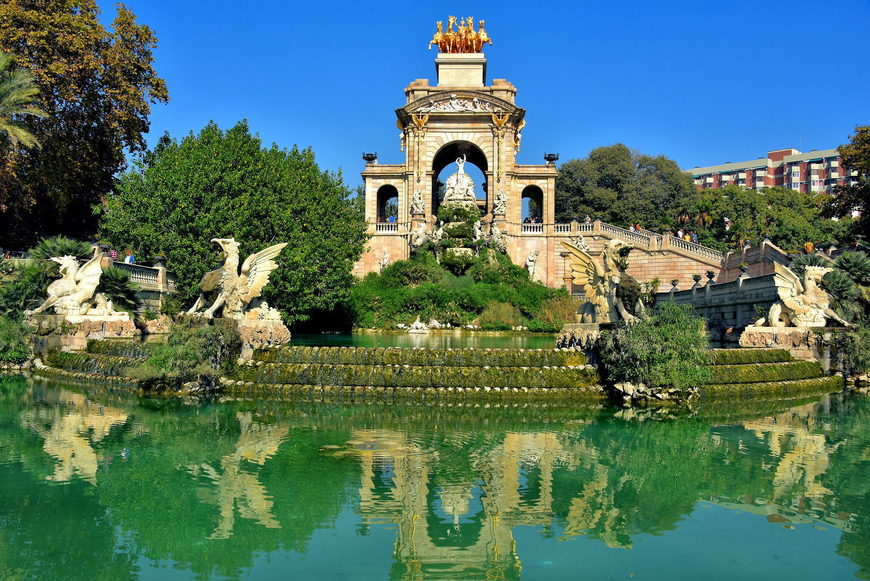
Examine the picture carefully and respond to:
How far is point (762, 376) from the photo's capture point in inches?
682

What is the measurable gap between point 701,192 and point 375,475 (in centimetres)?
6554

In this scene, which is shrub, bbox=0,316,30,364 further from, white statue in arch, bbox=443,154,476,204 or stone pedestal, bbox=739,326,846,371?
white statue in arch, bbox=443,154,476,204

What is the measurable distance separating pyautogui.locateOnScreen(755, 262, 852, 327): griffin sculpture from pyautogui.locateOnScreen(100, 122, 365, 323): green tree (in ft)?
53.4

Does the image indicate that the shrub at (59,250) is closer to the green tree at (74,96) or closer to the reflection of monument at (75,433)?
the green tree at (74,96)

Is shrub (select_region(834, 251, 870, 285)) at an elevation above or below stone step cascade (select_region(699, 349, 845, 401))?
above

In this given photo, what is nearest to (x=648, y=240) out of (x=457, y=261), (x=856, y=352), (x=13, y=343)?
(x=457, y=261)

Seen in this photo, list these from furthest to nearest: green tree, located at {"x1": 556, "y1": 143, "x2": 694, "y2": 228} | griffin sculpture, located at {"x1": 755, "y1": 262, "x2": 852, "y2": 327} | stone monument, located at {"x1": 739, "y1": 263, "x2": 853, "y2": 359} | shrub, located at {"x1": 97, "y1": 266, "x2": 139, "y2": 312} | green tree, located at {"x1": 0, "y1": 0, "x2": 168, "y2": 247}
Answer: green tree, located at {"x1": 556, "y1": 143, "x2": 694, "y2": 228} < green tree, located at {"x1": 0, "y1": 0, "x2": 168, "y2": 247} < shrub, located at {"x1": 97, "y1": 266, "x2": 139, "y2": 312} < griffin sculpture, located at {"x1": 755, "y1": 262, "x2": 852, "y2": 327} < stone monument, located at {"x1": 739, "y1": 263, "x2": 853, "y2": 359}

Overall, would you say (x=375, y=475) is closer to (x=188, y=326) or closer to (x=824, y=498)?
(x=824, y=498)

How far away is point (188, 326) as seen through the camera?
16.7 metres

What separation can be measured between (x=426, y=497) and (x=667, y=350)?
8199mm

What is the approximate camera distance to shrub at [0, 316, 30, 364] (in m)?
19.5

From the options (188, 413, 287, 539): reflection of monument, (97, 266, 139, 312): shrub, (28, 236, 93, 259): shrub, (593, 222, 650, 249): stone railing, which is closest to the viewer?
(188, 413, 287, 539): reflection of monument

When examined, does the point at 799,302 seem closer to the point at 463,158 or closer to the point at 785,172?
the point at 463,158

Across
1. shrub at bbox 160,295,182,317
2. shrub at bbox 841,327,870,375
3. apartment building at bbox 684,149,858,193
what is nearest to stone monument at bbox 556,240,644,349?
shrub at bbox 841,327,870,375
